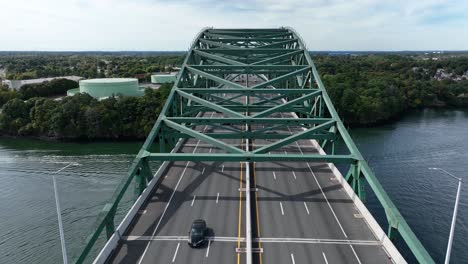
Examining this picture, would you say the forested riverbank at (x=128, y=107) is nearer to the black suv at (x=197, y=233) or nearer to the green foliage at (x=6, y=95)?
the green foliage at (x=6, y=95)

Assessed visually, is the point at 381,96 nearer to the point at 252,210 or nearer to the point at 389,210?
the point at 389,210

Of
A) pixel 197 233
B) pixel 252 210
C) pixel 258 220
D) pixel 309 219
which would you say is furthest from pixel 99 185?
pixel 309 219

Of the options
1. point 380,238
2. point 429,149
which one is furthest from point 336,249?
point 429,149

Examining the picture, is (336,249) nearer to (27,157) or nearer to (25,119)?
(27,157)

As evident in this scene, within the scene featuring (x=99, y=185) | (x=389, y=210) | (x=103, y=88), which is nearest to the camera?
(x=389, y=210)

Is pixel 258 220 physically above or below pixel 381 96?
below

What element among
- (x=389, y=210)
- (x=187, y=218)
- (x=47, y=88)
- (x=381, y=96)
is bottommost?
(x=187, y=218)

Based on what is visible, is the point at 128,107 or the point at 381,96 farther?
the point at 381,96
